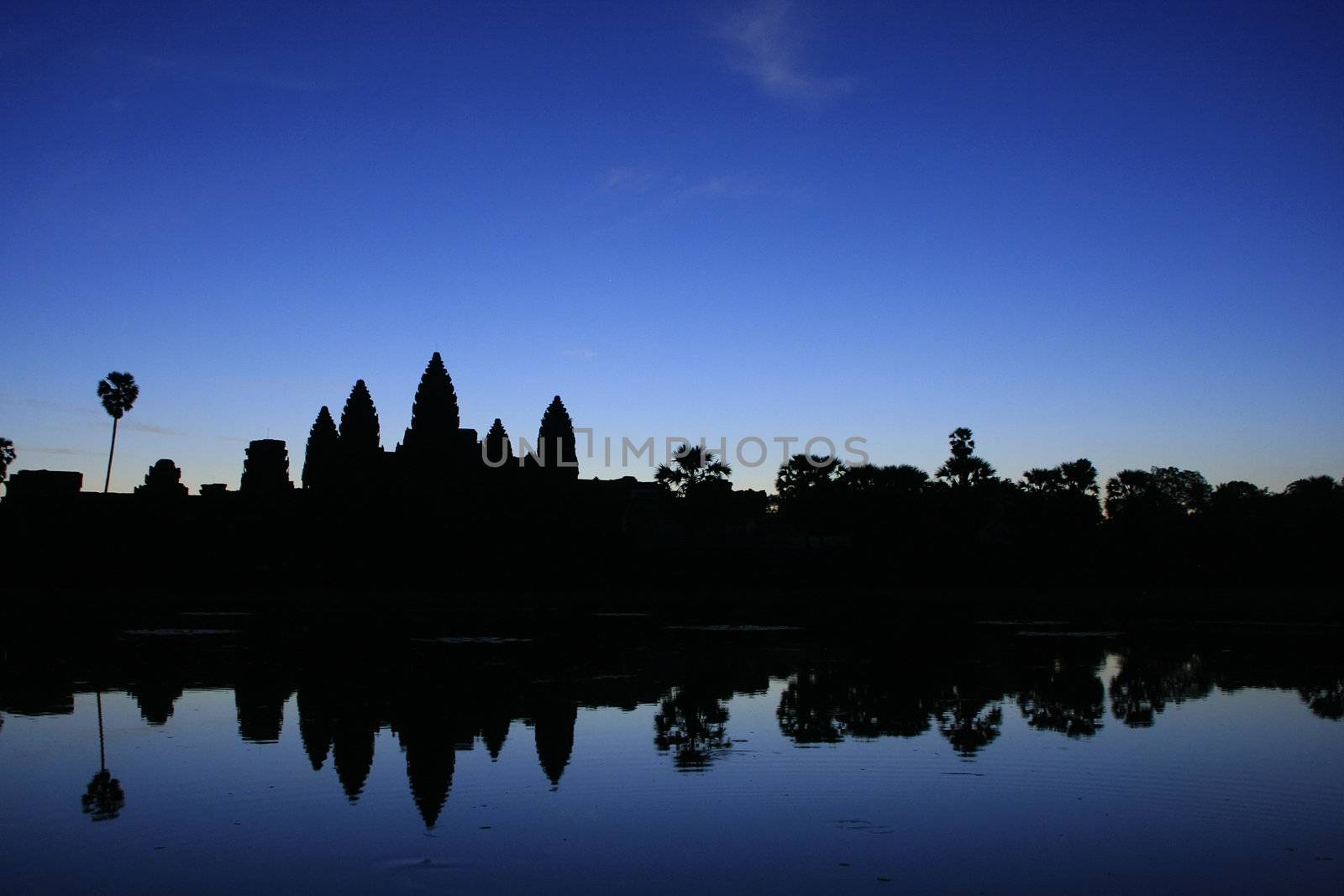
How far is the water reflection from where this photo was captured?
1324 cm

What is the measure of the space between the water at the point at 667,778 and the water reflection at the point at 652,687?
0.09 m

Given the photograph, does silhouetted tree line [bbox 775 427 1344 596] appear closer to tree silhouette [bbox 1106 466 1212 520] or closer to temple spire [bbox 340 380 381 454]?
tree silhouette [bbox 1106 466 1212 520]

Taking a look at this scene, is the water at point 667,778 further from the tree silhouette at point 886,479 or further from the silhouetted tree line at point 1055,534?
the tree silhouette at point 886,479

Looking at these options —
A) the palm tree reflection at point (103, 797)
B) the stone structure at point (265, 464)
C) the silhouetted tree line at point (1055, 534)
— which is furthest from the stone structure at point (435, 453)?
the palm tree reflection at point (103, 797)

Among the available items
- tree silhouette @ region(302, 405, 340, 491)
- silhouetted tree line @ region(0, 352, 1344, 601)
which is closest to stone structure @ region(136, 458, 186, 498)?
silhouetted tree line @ region(0, 352, 1344, 601)

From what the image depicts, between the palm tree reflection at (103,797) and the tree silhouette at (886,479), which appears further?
the tree silhouette at (886,479)

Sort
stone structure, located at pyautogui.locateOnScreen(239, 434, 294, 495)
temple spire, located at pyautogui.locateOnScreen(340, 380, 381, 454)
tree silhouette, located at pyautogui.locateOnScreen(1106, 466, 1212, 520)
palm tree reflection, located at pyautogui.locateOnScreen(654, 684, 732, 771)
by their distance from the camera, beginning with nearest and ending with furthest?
palm tree reflection, located at pyautogui.locateOnScreen(654, 684, 732, 771) < tree silhouette, located at pyautogui.locateOnScreen(1106, 466, 1212, 520) < temple spire, located at pyautogui.locateOnScreen(340, 380, 381, 454) < stone structure, located at pyautogui.locateOnScreen(239, 434, 294, 495)

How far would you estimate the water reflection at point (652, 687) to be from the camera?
521 inches

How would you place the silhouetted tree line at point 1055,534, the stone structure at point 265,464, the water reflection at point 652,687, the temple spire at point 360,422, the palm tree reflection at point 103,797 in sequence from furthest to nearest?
the stone structure at point 265,464
the temple spire at point 360,422
the silhouetted tree line at point 1055,534
the water reflection at point 652,687
the palm tree reflection at point 103,797

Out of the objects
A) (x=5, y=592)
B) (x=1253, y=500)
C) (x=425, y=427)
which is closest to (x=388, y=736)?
(x=5, y=592)

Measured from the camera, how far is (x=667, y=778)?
1136cm

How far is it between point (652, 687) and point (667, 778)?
7.21 m

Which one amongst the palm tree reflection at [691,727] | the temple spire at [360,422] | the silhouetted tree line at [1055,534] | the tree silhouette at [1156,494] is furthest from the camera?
the temple spire at [360,422]

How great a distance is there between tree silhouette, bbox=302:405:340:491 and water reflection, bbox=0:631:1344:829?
61342mm
